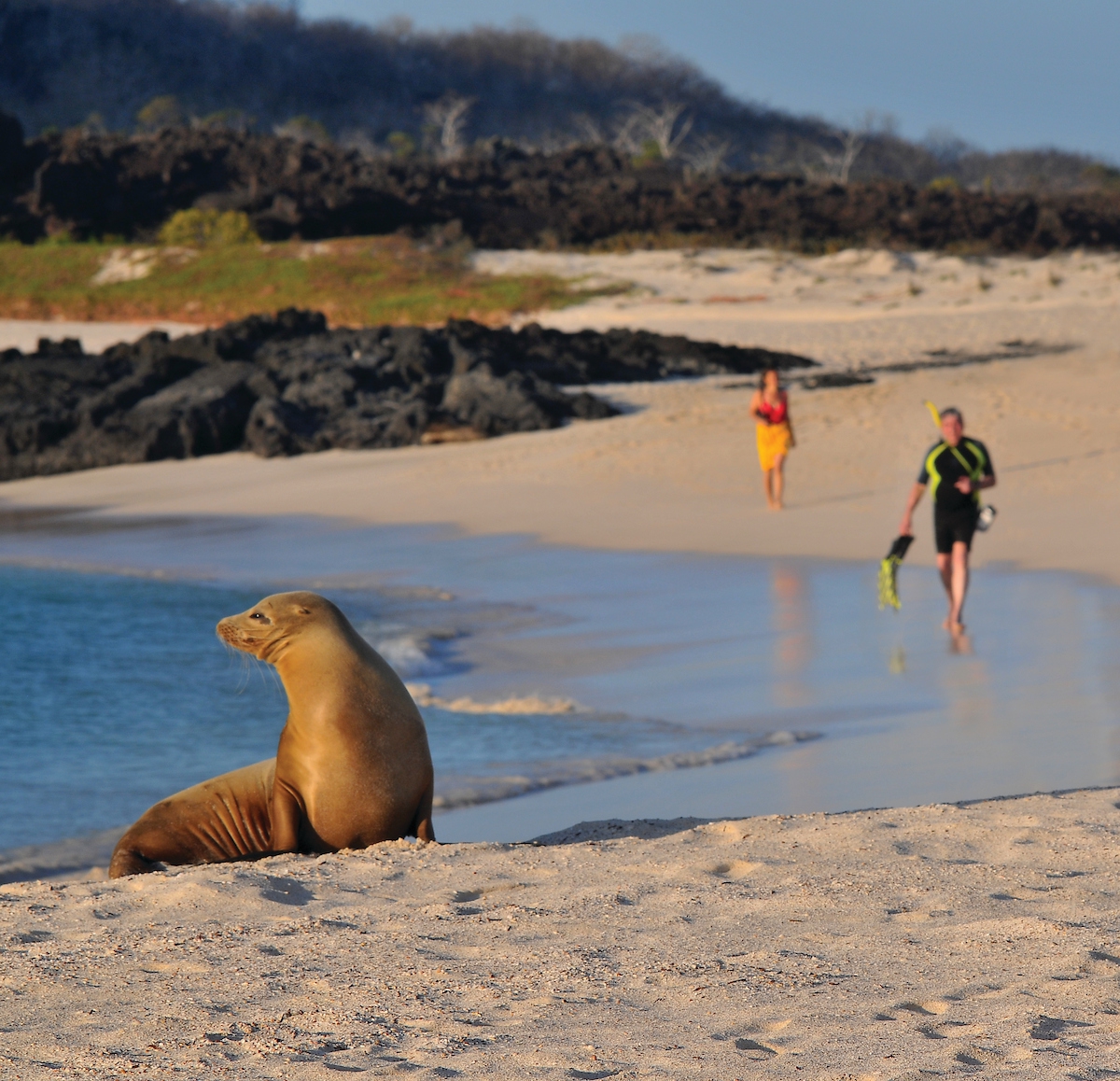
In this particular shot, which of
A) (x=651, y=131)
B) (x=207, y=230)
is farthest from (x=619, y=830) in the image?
(x=651, y=131)

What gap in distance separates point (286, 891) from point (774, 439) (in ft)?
43.1

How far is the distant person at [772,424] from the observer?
55.7ft

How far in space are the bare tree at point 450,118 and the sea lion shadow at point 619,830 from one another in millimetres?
79321

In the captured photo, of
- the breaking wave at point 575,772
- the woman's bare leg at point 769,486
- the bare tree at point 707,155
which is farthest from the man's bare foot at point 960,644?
the bare tree at point 707,155

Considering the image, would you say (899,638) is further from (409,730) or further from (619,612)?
(409,730)

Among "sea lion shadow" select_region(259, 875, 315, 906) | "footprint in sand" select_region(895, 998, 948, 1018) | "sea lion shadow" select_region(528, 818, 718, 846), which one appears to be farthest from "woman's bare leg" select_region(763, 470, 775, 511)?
"footprint in sand" select_region(895, 998, 948, 1018)

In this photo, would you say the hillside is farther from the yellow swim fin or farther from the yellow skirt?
the yellow swim fin

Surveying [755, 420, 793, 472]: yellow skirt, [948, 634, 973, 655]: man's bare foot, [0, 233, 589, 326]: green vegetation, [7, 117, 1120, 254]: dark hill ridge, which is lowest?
[948, 634, 973, 655]: man's bare foot

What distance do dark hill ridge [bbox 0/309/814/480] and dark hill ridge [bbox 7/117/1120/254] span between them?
15559mm

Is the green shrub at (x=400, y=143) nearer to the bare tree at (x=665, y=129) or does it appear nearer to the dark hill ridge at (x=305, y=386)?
the bare tree at (x=665, y=129)

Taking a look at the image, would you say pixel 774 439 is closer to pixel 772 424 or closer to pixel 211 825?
pixel 772 424

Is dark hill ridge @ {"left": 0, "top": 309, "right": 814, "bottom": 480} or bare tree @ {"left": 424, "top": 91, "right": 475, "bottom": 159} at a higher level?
bare tree @ {"left": 424, "top": 91, "right": 475, "bottom": 159}

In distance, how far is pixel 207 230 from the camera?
4628 centimetres

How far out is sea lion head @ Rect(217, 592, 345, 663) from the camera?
5566 millimetres
